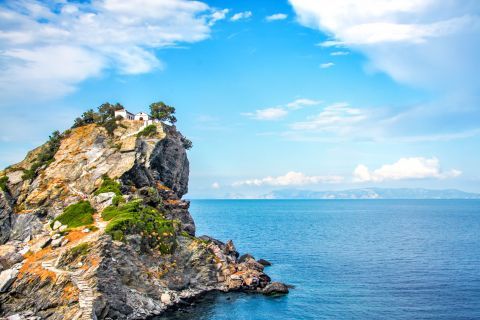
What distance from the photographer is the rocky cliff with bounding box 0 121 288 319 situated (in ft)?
189

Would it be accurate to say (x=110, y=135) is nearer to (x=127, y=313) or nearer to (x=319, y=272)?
(x=127, y=313)

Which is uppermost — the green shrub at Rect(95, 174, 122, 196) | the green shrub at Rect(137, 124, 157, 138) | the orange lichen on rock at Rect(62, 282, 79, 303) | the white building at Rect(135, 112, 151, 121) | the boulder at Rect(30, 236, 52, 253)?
the white building at Rect(135, 112, 151, 121)

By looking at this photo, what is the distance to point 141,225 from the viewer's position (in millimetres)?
70375

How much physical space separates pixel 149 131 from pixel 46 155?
25.7 metres

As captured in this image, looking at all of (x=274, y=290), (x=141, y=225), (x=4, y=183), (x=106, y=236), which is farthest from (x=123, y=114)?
(x=274, y=290)

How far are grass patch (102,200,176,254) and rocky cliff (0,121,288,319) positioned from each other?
0.19 meters

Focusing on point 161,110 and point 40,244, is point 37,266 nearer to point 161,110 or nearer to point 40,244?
point 40,244

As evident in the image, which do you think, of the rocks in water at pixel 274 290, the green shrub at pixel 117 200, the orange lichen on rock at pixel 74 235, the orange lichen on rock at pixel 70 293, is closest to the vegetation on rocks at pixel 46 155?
the green shrub at pixel 117 200

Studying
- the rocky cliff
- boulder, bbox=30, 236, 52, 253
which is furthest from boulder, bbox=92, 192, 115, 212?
boulder, bbox=30, 236, 52, 253

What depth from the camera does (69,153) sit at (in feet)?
317

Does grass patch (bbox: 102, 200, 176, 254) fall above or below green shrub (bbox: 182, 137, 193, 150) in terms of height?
below

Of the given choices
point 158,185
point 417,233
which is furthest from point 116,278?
point 417,233

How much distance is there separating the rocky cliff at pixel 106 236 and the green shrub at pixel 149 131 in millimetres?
258

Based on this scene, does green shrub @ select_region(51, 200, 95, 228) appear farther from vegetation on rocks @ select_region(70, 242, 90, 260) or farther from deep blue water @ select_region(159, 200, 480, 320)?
deep blue water @ select_region(159, 200, 480, 320)
